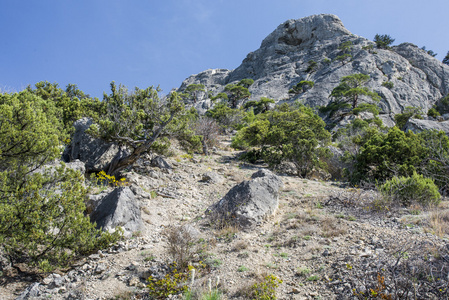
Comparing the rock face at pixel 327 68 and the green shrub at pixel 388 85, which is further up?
the rock face at pixel 327 68

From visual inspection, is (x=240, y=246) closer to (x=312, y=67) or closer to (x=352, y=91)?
(x=352, y=91)

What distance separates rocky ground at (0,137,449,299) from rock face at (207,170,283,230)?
29cm

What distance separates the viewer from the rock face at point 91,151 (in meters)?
10.5

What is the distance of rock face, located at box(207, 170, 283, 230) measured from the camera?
6.80 meters

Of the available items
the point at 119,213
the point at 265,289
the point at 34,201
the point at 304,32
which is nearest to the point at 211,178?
the point at 119,213

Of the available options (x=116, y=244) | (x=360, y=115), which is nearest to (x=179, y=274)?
(x=116, y=244)

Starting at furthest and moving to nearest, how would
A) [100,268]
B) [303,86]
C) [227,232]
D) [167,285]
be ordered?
[303,86], [227,232], [100,268], [167,285]

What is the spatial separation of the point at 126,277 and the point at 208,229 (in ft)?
8.16

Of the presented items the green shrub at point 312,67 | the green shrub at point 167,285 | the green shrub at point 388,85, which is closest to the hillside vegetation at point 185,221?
the green shrub at point 167,285

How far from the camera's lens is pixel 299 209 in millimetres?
7883

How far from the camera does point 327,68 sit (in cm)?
5400

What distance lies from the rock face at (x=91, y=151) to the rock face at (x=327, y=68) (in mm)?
36656

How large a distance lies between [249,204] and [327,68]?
2162 inches

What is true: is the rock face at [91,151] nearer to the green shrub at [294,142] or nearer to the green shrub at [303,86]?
the green shrub at [294,142]
